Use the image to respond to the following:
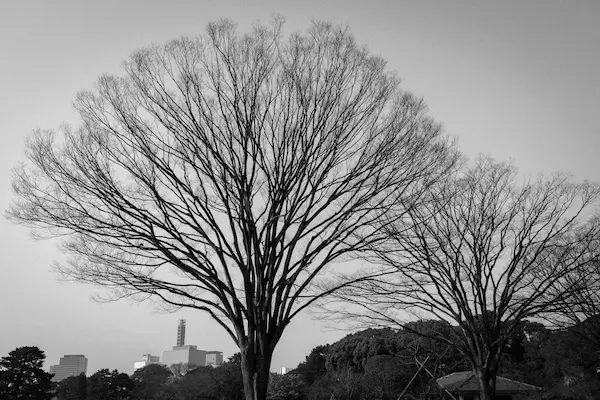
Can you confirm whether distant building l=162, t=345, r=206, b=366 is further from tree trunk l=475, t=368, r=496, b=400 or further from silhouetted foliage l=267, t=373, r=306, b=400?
tree trunk l=475, t=368, r=496, b=400

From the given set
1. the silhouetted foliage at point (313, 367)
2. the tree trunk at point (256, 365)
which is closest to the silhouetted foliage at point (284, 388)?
the silhouetted foliage at point (313, 367)

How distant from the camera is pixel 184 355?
457 ft

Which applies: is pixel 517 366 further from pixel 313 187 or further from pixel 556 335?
pixel 313 187

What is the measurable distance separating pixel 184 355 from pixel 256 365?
143685 mm

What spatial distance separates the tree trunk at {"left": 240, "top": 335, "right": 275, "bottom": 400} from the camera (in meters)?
6.48

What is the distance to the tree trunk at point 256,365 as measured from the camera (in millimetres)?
6484

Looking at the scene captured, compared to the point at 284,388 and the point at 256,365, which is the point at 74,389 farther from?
the point at 256,365

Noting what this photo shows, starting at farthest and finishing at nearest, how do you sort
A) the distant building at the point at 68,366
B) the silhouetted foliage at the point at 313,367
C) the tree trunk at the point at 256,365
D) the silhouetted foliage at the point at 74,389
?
the distant building at the point at 68,366 < the silhouetted foliage at the point at 313,367 < the silhouetted foliage at the point at 74,389 < the tree trunk at the point at 256,365

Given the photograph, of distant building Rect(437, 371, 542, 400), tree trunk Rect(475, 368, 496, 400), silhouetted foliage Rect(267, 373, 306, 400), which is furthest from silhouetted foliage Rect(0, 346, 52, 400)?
tree trunk Rect(475, 368, 496, 400)

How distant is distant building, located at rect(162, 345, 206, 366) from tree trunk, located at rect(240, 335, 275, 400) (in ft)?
444

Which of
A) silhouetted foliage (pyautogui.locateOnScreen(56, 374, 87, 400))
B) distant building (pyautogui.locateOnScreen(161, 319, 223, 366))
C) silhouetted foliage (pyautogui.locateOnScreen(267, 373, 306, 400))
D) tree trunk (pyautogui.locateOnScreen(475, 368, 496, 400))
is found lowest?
tree trunk (pyautogui.locateOnScreen(475, 368, 496, 400))

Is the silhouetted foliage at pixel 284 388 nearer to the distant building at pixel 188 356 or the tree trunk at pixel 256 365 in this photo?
the tree trunk at pixel 256 365

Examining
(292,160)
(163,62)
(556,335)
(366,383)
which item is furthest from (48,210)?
(556,335)

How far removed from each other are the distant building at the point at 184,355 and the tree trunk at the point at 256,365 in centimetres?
13541
